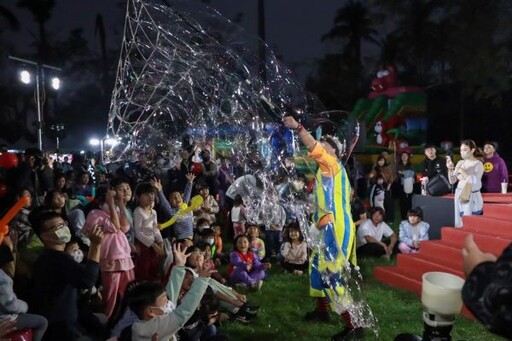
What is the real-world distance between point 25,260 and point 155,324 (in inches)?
126

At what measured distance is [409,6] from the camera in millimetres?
27469

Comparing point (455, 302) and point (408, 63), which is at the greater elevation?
point (408, 63)

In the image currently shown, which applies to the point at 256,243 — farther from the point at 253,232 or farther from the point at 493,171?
the point at 493,171

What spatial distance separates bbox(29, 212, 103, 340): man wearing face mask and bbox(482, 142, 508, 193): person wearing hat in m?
7.72

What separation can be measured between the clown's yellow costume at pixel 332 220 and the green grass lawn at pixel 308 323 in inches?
29.8

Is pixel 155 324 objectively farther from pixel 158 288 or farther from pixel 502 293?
pixel 502 293

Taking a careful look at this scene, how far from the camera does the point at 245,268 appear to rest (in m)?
7.39

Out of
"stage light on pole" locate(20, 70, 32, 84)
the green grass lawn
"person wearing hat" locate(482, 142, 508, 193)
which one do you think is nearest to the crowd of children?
the green grass lawn

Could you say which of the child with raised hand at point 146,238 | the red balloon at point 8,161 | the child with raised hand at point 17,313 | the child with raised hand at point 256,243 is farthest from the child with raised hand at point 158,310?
the red balloon at point 8,161

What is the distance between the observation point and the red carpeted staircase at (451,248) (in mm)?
6727

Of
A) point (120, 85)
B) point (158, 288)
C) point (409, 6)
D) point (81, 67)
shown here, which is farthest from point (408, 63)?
point (158, 288)

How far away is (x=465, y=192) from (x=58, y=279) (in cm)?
587

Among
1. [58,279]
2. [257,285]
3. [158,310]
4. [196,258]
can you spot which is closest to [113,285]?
[196,258]

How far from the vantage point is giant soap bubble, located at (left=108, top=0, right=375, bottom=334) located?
5.58 m
